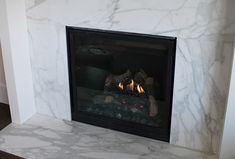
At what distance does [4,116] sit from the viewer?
254 cm

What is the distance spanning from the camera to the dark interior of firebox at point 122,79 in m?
2.09

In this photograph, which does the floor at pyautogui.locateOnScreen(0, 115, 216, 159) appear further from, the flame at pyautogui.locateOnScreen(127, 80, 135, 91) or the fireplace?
the flame at pyautogui.locateOnScreen(127, 80, 135, 91)

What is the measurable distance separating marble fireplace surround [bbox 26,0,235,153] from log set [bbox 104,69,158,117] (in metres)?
0.18

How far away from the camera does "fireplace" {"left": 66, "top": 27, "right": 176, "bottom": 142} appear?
2051 millimetres

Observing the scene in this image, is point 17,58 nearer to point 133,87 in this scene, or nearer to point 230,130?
point 133,87

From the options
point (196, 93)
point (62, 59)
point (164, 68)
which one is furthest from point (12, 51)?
point (196, 93)

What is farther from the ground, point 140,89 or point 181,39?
point 181,39

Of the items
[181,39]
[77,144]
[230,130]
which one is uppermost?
[181,39]

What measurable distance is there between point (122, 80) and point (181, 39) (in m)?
0.55

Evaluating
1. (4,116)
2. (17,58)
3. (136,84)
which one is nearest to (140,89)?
(136,84)

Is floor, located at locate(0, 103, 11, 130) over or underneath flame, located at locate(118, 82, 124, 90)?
underneath

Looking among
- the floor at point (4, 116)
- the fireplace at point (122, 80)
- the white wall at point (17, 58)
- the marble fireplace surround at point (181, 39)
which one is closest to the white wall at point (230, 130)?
the marble fireplace surround at point (181, 39)

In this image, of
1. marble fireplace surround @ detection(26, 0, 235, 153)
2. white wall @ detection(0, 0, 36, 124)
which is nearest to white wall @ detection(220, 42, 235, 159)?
marble fireplace surround @ detection(26, 0, 235, 153)

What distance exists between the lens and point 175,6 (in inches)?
72.4
